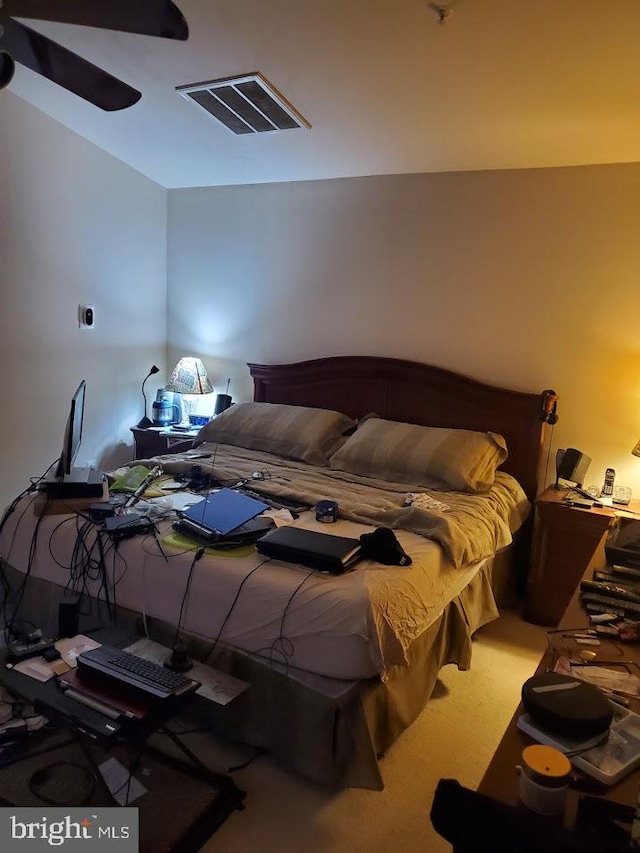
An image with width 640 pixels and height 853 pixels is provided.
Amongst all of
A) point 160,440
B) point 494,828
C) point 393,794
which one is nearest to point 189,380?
point 160,440

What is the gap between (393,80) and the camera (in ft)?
8.41

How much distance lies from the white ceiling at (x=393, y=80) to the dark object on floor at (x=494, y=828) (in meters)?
2.26

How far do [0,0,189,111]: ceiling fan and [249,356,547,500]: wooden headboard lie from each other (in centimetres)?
213

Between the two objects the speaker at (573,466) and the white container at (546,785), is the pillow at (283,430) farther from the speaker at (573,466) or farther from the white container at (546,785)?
the white container at (546,785)

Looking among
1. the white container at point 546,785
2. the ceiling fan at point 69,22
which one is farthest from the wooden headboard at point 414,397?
the white container at point 546,785

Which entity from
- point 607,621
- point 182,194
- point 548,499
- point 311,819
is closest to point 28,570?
point 311,819

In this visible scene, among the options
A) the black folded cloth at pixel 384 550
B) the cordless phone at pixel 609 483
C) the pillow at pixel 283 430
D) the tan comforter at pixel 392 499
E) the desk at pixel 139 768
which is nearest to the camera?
the desk at pixel 139 768

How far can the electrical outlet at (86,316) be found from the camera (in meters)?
3.87

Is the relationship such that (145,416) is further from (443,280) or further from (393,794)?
(393,794)

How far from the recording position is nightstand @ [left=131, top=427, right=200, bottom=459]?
3930 mm

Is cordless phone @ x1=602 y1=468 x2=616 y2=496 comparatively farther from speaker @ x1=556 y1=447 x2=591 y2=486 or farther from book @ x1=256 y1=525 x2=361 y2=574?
book @ x1=256 y1=525 x2=361 y2=574

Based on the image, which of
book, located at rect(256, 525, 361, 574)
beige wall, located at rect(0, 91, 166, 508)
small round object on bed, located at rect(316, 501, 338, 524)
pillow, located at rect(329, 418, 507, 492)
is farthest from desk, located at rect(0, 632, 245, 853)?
beige wall, located at rect(0, 91, 166, 508)

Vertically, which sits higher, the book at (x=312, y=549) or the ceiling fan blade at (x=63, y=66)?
the ceiling fan blade at (x=63, y=66)

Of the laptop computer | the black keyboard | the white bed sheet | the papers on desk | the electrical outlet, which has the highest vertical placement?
the electrical outlet
